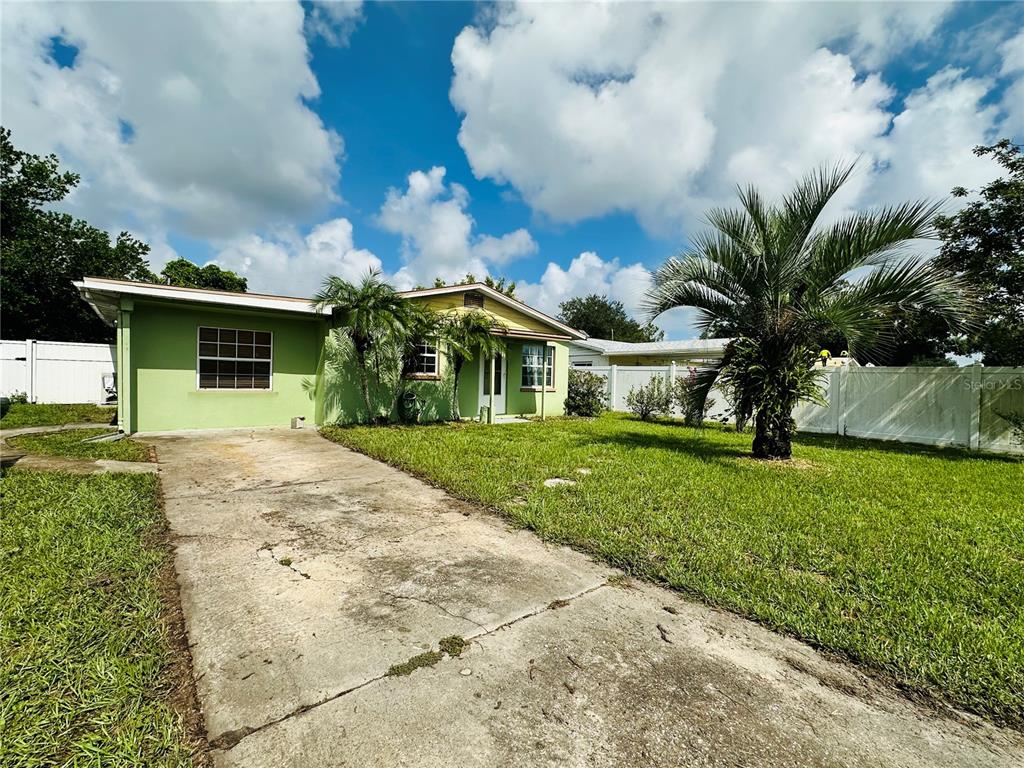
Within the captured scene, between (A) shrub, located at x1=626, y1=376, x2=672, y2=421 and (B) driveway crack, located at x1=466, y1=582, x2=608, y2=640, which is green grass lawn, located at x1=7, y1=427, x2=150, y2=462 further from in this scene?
(A) shrub, located at x1=626, y1=376, x2=672, y2=421

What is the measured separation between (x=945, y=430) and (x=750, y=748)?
12150mm

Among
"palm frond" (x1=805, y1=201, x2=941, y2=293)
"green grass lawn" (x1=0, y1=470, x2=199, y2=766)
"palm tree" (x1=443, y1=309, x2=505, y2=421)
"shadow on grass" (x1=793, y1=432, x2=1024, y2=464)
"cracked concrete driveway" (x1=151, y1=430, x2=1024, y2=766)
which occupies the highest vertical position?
"palm frond" (x1=805, y1=201, x2=941, y2=293)

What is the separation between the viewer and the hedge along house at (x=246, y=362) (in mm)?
9148

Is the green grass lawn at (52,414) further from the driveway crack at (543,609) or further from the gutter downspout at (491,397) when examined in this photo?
the driveway crack at (543,609)

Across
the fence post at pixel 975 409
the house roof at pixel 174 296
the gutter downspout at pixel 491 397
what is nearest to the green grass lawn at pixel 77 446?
the house roof at pixel 174 296

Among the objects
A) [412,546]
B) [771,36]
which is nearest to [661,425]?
[771,36]

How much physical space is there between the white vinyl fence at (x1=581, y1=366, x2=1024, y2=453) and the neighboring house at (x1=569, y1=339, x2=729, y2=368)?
31.2 feet

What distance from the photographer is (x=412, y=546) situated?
4.01 meters

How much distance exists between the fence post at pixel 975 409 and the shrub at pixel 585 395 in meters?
9.23

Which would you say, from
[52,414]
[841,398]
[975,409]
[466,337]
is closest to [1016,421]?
[975,409]

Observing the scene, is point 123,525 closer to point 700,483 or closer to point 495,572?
point 495,572

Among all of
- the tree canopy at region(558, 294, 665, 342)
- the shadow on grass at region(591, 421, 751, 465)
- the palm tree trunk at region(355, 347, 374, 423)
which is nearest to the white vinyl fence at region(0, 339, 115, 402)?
the palm tree trunk at region(355, 347, 374, 423)

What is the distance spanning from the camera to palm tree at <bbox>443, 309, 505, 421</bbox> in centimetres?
1159

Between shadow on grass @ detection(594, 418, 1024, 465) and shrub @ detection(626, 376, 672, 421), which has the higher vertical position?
shrub @ detection(626, 376, 672, 421)
